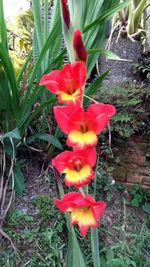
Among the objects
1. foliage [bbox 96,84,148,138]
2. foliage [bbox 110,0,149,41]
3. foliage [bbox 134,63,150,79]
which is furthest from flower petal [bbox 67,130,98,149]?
foliage [bbox 110,0,149,41]

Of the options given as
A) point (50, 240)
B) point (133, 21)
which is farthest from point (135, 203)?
point (133, 21)

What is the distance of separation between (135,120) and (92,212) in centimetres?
80

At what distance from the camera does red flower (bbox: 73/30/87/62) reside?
2.68 feet

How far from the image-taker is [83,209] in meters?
0.87

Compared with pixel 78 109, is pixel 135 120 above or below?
below

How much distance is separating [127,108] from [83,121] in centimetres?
A: 78

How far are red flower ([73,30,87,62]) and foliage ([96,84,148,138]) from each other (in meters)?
0.73

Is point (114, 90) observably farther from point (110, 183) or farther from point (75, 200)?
point (75, 200)

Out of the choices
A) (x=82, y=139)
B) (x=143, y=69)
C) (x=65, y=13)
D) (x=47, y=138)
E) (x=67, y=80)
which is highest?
(x=65, y=13)

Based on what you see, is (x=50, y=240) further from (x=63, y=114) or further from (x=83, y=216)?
(x=63, y=114)

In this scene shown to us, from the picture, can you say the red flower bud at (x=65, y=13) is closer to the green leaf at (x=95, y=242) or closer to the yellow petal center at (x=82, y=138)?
the yellow petal center at (x=82, y=138)

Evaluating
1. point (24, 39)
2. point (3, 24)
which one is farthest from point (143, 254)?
point (24, 39)

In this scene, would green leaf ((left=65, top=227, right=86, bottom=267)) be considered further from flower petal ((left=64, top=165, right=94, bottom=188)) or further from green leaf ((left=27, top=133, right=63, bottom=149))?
green leaf ((left=27, top=133, right=63, bottom=149))

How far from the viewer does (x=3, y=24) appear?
54.8 inches
